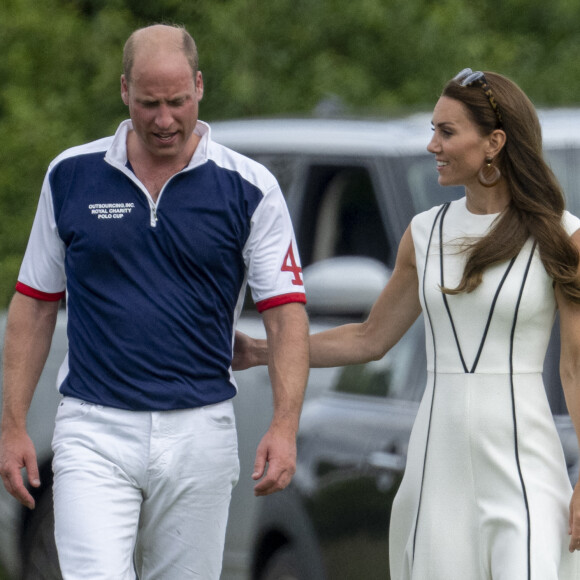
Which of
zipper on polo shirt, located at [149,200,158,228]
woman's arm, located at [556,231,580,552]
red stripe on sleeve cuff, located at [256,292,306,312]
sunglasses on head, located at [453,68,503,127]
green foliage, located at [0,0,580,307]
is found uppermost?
green foliage, located at [0,0,580,307]

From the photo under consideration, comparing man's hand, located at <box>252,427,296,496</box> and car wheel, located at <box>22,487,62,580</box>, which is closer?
man's hand, located at <box>252,427,296,496</box>

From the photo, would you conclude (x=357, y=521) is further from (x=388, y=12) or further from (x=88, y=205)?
(x=388, y=12)

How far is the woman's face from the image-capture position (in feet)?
14.1

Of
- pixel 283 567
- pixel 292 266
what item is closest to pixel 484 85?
pixel 292 266

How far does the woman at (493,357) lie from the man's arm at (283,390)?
0.33m

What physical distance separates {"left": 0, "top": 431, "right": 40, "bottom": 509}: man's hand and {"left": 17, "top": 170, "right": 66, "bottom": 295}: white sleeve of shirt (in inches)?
17.4

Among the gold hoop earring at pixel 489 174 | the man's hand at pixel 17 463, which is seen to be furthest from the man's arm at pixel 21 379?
the gold hoop earring at pixel 489 174

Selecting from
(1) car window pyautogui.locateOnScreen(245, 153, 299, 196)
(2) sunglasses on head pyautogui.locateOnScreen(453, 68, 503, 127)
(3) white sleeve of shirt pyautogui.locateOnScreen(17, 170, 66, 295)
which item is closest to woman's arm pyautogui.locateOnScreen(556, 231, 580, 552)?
(2) sunglasses on head pyautogui.locateOnScreen(453, 68, 503, 127)

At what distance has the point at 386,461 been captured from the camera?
17.9 ft

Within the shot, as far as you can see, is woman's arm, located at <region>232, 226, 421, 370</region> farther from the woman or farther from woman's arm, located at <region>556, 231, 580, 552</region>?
woman's arm, located at <region>556, 231, 580, 552</region>

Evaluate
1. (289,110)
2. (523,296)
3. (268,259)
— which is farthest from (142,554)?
(289,110)

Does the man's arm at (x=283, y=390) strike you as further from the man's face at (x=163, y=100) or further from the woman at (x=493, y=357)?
the man's face at (x=163, y=100)

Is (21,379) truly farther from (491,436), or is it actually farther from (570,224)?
(570,224)

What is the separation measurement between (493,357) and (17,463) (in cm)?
142
